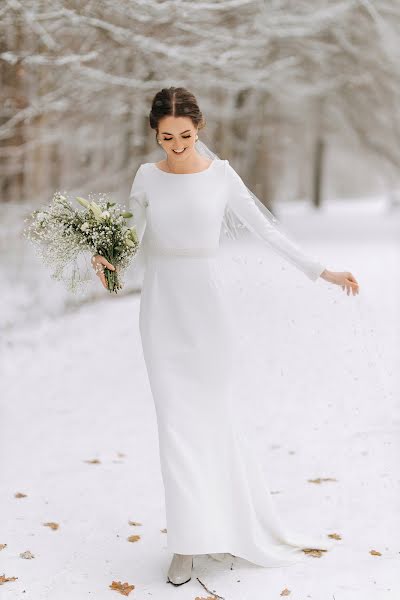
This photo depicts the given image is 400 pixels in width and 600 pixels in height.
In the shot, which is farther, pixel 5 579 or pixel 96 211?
pixel 5 579

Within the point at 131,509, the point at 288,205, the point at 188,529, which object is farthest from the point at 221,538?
the point at 288,205

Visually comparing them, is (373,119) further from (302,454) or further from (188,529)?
(188,529)

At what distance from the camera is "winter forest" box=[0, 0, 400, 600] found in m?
4.16

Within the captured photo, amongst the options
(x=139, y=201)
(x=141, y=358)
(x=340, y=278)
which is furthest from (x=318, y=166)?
(x=139, y=201)

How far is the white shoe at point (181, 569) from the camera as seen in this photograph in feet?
12.4

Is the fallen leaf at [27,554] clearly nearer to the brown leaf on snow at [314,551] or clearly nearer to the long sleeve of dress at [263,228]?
the brown leaf on snow at [314,551]

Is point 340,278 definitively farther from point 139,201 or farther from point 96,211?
point 96,211

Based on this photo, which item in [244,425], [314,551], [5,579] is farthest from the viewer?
[244,425]

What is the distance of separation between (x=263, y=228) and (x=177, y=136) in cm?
60

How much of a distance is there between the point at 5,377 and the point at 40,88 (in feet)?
15.5

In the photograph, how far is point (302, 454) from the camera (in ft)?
19.2

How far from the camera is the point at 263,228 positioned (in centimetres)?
389

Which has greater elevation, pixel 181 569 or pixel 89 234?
pixel 89 234

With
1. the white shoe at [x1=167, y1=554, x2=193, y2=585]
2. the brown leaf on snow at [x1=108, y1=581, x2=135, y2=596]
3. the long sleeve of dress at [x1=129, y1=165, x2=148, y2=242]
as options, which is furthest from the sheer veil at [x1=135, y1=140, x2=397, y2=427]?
the brown leaf on snow at [x1=108, y1=581, x2=135, y2=596]
